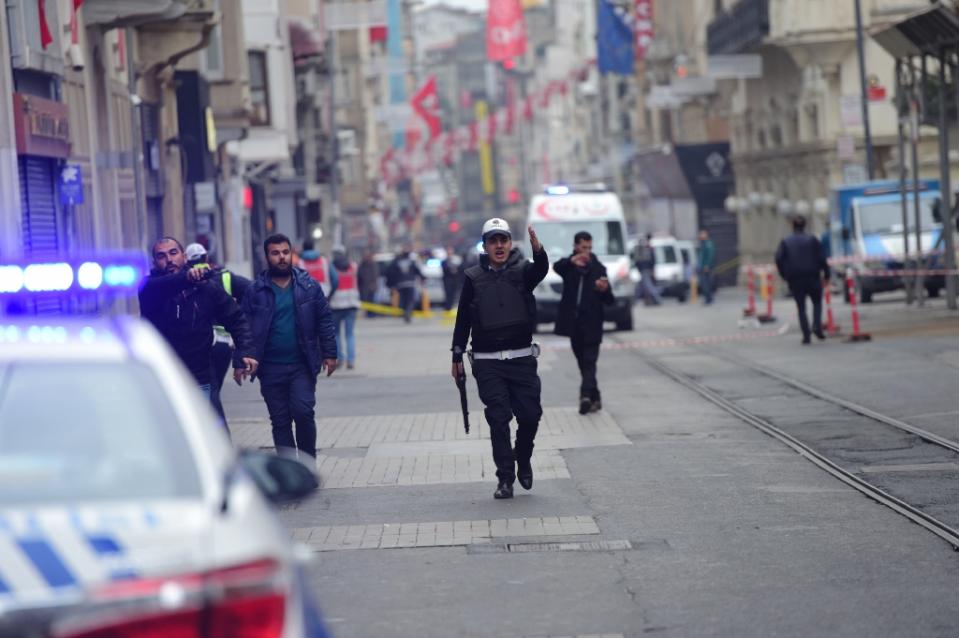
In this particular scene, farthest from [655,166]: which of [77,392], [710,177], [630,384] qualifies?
[77,392]

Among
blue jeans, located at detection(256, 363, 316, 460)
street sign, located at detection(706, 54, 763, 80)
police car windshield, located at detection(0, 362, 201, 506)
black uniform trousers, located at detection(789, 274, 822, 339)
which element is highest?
street sign, located at detection(706, 54, 763, 80)

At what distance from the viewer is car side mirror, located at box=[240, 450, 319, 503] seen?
17.4 feet

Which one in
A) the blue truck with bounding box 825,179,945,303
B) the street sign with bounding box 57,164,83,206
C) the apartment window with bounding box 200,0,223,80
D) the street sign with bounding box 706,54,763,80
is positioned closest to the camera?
the street sign with bounding box 57,164,83,206

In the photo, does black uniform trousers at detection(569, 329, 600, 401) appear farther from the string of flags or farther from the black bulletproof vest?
the string of flags

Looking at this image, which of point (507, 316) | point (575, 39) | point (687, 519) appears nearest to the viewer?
point (687, 519)

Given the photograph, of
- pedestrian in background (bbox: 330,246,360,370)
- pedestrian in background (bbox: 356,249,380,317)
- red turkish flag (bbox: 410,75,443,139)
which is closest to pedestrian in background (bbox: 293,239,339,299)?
pedestrian in background (bbox: 330,246,360,370)

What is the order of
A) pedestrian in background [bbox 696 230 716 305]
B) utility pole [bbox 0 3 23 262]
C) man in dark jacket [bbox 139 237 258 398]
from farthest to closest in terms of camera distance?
pedestrian in background [bbox 696 230 716 305]
utility pole [bbox 0 3 23 262]
man in dark jacket [bbox 139 237 258 398]

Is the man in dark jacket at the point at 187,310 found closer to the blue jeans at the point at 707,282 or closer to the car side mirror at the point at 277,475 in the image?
the car side mirror at the point at 277,475

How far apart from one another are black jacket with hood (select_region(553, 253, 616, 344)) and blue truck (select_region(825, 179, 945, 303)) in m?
22.3

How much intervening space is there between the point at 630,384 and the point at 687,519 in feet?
35.8

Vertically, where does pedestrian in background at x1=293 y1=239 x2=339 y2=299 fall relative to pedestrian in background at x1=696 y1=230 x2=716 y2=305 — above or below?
above

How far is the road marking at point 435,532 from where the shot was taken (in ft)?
34.4

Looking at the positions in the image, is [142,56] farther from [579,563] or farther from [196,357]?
[579,563]

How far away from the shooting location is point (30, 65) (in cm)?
2116
